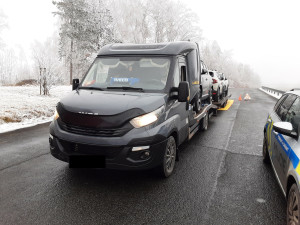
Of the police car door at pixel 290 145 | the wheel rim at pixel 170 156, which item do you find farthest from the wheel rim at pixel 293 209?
the wheel rim at pixel 170 156

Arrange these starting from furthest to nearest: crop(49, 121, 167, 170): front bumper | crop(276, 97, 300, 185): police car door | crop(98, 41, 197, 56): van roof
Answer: crop(98, 41, 197, 56): van roof < crop(49, 121, 167, 170): front bumper < crop(276, 97, 300, 185): police car door

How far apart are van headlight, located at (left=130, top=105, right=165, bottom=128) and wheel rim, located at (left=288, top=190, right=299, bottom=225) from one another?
6.46ft

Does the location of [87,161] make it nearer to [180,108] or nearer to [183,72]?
[180,108]

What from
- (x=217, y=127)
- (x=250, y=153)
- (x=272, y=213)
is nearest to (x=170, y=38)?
(x=217, y=127)

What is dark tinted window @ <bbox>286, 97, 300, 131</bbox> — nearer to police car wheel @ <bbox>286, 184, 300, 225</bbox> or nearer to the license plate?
police car wheel @ <bbox>286, 184, 300, 225</bbox>

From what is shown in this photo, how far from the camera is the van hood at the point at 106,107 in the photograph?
139 inches

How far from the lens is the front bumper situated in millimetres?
3514

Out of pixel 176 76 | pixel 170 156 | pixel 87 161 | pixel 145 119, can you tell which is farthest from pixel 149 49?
pixel 87 161

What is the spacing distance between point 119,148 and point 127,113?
1.66 ft

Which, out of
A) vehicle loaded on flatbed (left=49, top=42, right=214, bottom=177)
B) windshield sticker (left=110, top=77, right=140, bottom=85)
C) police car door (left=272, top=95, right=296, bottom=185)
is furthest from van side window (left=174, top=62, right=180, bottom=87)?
police car door (left=272, top=95, right=296, bottom=185)

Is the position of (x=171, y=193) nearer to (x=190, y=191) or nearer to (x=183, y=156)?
(x=190, y=191)

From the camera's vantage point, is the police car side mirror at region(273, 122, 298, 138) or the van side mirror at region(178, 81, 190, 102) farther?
the van side mirror at region(178, 81, 190, 102)

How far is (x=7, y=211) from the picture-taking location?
319 cm

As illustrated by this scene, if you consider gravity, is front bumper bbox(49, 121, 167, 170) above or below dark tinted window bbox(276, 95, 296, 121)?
below
